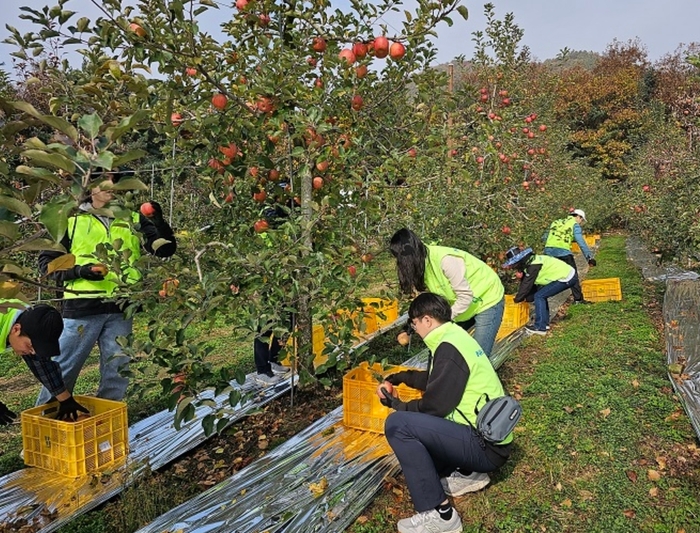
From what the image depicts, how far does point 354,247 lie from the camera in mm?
3467

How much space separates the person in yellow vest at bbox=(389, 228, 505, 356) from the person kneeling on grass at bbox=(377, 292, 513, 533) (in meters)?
0.55

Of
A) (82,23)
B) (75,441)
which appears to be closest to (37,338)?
(75,441)

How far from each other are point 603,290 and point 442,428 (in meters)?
6.26

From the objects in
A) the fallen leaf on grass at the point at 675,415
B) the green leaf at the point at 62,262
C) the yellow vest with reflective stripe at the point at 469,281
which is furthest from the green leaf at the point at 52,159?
the fallen leaf on grass at the point at 675,415

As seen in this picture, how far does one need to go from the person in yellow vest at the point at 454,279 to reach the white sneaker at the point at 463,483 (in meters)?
0.94

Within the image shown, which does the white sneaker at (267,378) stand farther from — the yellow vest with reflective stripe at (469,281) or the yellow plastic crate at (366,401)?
the yellow vest with reflective stripe at (469,281)

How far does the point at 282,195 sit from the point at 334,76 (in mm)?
803

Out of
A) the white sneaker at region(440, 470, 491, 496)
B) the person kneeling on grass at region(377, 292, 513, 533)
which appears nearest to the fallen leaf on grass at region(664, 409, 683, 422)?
the white sneaker at region(440, 470, 491, 496)

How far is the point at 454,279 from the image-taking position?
3.56 m

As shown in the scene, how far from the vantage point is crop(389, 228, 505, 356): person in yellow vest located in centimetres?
335

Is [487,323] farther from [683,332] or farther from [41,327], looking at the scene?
[683,332]

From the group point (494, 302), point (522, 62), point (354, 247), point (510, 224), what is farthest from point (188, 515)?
point (522, 62)

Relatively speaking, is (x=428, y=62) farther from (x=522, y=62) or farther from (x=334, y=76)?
(x=522, y=62)

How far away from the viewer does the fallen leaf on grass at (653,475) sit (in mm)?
3189
